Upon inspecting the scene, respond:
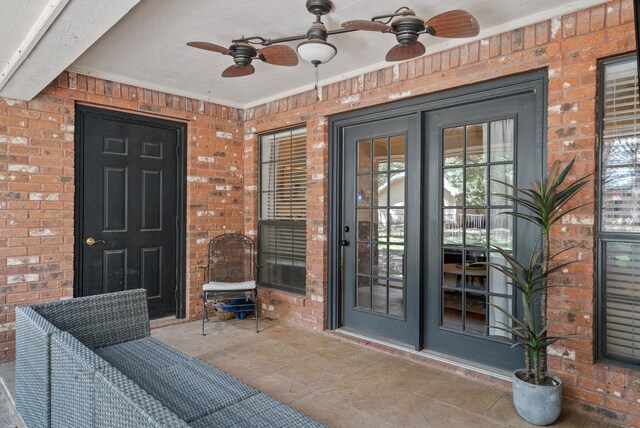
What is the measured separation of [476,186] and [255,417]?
7.69 ft

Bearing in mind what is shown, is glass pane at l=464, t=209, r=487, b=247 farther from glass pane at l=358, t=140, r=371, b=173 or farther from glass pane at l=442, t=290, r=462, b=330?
glass pane at l=358, t=140, r=371, b=173

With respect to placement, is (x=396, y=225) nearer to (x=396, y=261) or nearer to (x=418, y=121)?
(x=396, y=261)

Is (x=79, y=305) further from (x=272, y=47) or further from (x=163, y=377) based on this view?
(x=272, y=47)

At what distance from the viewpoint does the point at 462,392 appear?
2.77m

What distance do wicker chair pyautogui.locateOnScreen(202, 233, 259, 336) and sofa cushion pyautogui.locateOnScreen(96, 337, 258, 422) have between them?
1.92m

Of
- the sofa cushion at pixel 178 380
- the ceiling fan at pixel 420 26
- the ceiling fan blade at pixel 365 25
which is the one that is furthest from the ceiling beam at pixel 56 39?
the sofa cushion at pixel 178 380

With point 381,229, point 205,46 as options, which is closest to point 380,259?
point 381,229

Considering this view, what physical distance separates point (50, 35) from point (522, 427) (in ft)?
11.6

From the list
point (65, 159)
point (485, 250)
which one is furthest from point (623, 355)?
point (65, 159)

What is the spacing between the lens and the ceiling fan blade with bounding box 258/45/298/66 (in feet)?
8.43

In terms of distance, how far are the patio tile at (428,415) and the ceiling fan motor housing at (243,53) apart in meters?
2.48

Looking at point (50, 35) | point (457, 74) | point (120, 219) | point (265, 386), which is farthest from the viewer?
point (120, 219)

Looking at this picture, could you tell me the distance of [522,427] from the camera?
2.34 m

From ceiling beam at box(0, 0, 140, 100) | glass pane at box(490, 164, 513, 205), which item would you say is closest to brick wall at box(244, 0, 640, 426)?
glass pane at box(490, 164, 513, 205)
